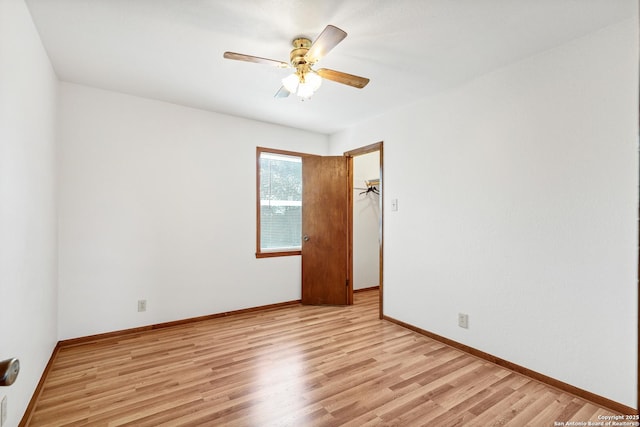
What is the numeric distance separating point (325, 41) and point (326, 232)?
2.80m

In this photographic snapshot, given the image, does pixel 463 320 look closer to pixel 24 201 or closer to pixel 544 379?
pixel 544 379

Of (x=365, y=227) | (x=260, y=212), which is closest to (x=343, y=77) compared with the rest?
(x=260, y=212)

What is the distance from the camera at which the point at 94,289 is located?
116 inches

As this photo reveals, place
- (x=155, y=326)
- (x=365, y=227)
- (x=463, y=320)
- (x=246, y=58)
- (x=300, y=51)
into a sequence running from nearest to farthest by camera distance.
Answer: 1. (x=246, y=58)
2. (x=300, y=51)
3. (x=463, y=320)
4. (x=155, y=326)
5. (x=365, y=227)

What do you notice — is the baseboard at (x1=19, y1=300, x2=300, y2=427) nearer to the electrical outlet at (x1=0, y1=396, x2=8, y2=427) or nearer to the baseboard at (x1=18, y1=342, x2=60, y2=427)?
the baseboard at (x1=18, y1=342, x2=60, y2=427)

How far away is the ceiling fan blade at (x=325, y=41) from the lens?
164cm

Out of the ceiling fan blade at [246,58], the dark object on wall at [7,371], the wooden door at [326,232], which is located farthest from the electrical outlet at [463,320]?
the dark object on wall at [7,371]

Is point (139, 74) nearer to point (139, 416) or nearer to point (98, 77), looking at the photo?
point (98, 77)

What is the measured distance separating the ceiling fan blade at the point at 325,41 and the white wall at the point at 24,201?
155cm

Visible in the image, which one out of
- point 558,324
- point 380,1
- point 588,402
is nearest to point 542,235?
point 558,324

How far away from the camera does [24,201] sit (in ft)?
5.90

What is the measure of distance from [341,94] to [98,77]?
2.27m

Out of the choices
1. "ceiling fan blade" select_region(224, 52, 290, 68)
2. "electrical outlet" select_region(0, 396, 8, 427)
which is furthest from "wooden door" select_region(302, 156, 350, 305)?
"electrical outlet" select_region(0, 396, 8, 427)

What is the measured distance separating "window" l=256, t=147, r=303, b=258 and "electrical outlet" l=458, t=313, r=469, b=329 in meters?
2.25
